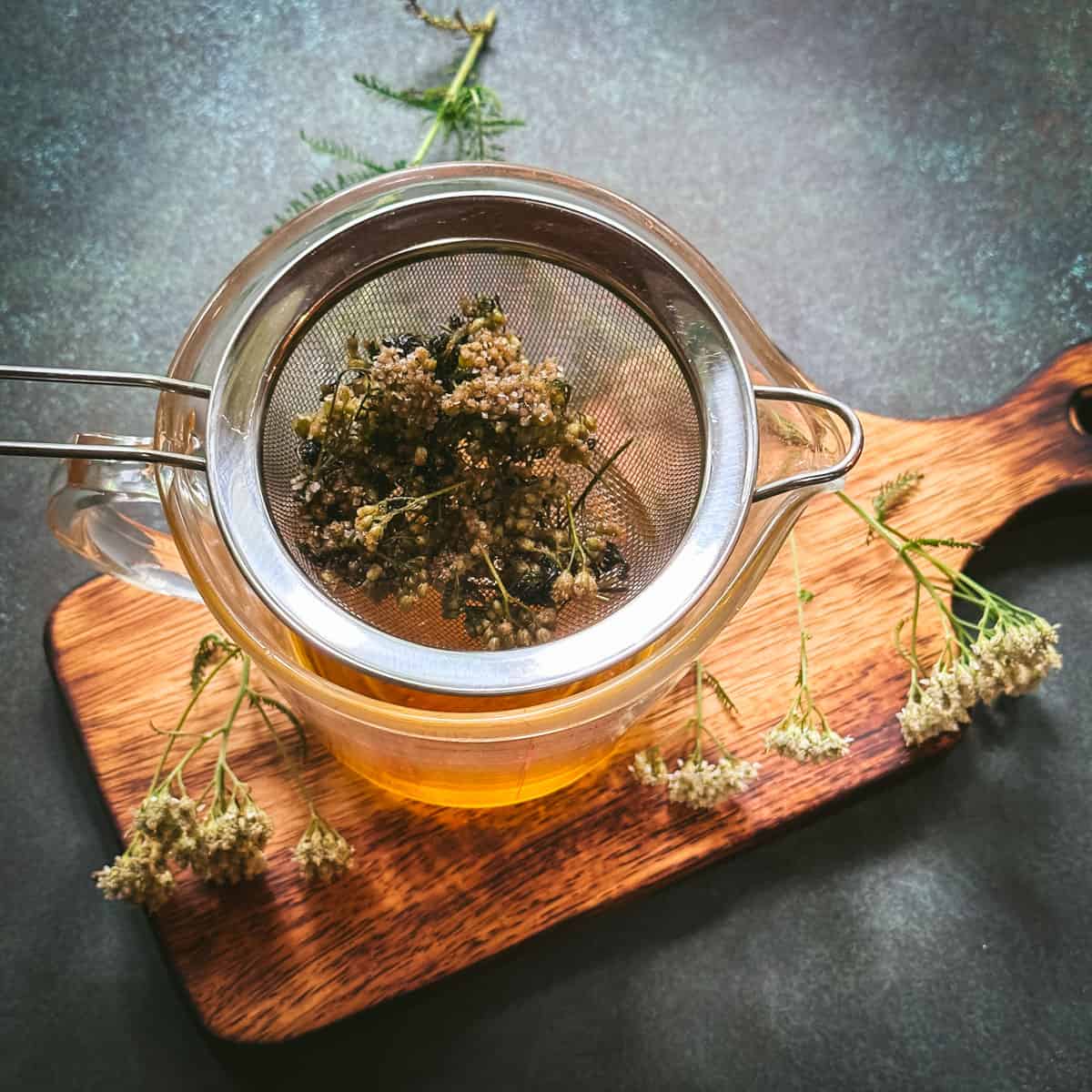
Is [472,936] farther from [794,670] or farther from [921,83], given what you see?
[921,83]

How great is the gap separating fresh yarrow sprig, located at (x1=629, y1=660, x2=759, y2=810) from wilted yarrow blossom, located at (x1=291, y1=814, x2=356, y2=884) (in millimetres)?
354

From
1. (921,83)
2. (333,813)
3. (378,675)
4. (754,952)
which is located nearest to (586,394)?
(378,675)

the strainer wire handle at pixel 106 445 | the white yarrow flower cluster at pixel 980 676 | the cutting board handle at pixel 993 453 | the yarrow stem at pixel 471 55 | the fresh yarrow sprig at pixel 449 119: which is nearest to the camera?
the strainer wire handle at pixel 106 445

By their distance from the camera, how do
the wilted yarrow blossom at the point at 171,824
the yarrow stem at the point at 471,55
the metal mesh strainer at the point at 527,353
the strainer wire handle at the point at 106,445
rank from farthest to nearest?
the yarrow stem at the point at 471,55, the wilted yarrow blossom at the point at 171,824, the metal mesh strainer at the point at 527,353, the strainer wire handle at the point at 106,445

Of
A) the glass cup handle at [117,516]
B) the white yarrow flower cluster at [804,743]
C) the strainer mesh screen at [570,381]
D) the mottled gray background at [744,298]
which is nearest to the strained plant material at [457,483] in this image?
the strainer mesh screen at [570,381]

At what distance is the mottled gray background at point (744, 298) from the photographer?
1523 millimetres

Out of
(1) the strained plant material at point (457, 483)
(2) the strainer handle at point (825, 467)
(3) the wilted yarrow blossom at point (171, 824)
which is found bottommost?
(3) the wilted yarrow blossom at point (171, 824)

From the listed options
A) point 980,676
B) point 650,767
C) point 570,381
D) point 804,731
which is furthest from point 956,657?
point 570,381

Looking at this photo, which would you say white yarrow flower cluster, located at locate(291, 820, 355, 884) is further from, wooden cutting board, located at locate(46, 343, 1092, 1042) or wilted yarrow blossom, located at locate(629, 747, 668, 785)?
wilted yarrow blossom, located at locate(629, 747, 668, 785)

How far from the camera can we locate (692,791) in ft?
4.18

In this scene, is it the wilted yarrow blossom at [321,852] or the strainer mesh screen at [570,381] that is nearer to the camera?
the strainer mesh screen at [570,381]

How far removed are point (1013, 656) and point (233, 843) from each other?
91cm

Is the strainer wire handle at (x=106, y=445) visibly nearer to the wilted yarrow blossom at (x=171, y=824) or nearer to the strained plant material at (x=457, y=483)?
the strained plant material at (x=457, y=483)

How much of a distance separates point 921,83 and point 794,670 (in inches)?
44.1
